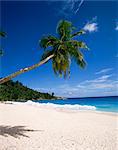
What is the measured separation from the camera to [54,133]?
986 centimetres

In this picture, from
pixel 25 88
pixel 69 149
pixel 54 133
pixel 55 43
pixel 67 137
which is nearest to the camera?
pixel 69 149

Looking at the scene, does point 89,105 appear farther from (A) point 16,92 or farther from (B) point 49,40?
(B) point 49,40

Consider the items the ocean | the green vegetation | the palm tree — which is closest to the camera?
the palm tree

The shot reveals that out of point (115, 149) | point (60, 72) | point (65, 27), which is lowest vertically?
point (115, 149)

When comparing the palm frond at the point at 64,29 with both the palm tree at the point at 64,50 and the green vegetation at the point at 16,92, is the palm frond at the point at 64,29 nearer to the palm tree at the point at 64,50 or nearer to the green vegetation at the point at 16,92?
the palm tree at the point at 64,50

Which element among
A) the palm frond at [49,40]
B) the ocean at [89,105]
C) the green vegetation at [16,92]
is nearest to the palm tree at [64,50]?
the palm frond at [49,40]

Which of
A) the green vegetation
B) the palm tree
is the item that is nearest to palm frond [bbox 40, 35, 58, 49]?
the palm tree

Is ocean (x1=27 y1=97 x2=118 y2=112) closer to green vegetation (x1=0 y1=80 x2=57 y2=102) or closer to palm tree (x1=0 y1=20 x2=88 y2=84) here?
green vegetation (x1=0 y1=80 x2=57 y2=102)

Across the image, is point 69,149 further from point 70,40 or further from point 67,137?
point 70,40

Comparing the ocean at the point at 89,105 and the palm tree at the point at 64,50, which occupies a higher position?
the palm tree at the point at 64,50

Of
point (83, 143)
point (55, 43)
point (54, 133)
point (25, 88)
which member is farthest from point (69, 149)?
point (25, 88)

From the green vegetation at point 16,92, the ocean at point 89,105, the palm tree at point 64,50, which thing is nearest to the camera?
the palm tree at point 64,50

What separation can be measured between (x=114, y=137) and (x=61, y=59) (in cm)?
390

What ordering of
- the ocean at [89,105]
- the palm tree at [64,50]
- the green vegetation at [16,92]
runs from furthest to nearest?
the green vegetation at [16,92] → the ocean at [89,105] → the palm tree at [64,50]
